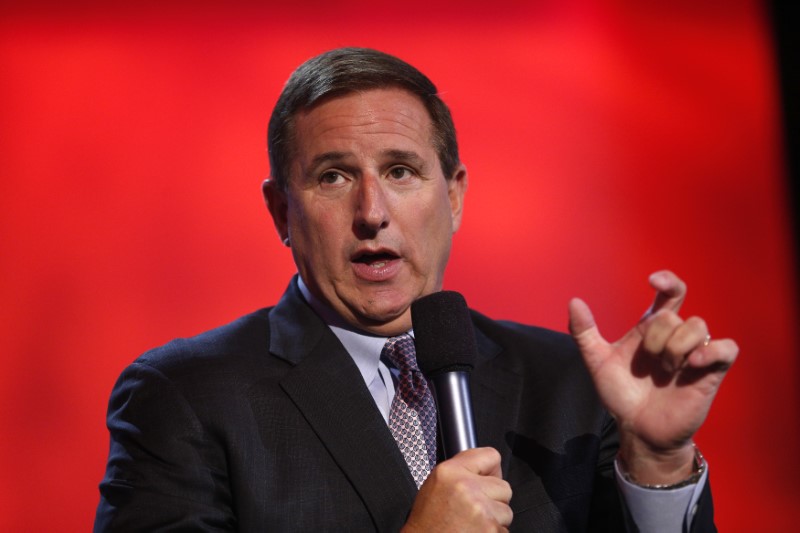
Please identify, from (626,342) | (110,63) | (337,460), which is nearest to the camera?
(626,342)

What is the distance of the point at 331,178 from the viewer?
2.02 m

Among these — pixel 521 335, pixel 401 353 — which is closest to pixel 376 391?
pixel 401 353

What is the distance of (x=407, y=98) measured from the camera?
83.0 inches

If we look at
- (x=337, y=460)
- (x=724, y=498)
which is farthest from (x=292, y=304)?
(x=724, y=498)

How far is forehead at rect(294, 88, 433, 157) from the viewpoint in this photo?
2000mm

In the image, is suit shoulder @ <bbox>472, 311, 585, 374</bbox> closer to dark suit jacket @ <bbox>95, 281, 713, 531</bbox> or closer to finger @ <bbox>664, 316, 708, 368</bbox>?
dark suit jacket @ <bbox>95, 281, 713, 531</bbox>

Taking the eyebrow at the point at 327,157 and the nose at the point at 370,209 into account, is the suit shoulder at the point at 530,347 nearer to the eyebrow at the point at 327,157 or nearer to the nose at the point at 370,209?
the nose at the point at 370,209

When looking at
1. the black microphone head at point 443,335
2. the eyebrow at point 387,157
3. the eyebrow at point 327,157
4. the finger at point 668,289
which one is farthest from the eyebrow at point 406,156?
the finger at point 668,289

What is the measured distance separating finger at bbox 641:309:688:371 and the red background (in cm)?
145

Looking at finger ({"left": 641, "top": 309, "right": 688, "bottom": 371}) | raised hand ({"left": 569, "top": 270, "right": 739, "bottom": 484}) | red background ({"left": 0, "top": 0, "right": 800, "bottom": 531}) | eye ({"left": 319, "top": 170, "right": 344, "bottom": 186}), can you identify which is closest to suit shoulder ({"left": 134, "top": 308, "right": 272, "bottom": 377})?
eye ({"left": 319, "top": 170, "right": 344, "bottom": 186})

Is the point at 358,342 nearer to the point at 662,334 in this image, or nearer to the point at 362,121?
the point at 362,121

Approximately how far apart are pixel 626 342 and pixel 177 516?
0.91 m

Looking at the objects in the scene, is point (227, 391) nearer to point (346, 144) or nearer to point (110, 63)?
point (346, 144)

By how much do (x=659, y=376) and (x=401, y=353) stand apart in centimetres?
63
